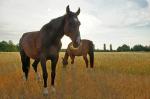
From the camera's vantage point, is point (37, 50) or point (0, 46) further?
point (0, 46)

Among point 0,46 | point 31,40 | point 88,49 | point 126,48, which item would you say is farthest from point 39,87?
point 0,46

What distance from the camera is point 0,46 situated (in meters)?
81.1

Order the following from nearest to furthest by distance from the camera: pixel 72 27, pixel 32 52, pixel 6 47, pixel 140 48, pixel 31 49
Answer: pixel 72 27
pixel 32 52
pixel 31 49
pixel 140 48
pixel 6 47

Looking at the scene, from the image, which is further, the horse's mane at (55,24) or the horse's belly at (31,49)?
the horse's belly at (31,49)

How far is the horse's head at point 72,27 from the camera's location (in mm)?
7230

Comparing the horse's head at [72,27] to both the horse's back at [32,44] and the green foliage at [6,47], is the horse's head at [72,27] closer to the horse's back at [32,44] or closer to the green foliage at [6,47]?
the horse's back at [32,44]

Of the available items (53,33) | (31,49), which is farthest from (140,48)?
(53,33)

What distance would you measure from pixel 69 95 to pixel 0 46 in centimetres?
7562

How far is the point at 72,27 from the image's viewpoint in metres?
7.41

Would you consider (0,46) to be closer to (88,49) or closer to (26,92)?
(88,49)

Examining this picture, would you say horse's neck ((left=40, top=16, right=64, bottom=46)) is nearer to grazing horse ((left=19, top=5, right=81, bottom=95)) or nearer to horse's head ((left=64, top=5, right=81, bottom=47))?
grazing horse ((left=19, top=5, right=81, bottom=95))

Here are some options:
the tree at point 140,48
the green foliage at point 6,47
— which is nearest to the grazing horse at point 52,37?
the tree at point 140,48

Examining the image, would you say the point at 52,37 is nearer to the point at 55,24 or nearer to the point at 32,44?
the point at 55,24

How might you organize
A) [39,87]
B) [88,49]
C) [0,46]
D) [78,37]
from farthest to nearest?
[0,46] < [88,49] < [39,87] < [78,37]
